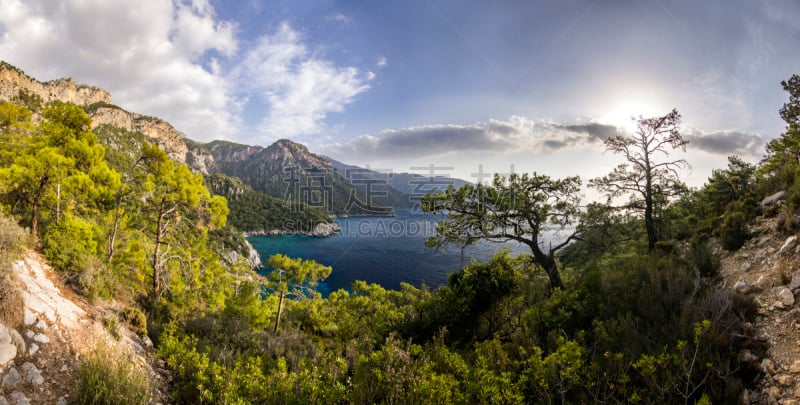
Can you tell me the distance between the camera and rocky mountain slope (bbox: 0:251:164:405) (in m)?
3.19

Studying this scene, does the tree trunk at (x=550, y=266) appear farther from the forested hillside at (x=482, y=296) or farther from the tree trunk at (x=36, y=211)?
the tree trunk at (x=36, y=211)

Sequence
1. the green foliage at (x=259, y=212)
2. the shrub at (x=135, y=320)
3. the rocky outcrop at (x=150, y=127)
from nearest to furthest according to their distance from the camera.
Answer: the shrub at (x=135, y=320), the green foliage at (x=259, y=212), the rocky outcrop at (x=150, y=127)

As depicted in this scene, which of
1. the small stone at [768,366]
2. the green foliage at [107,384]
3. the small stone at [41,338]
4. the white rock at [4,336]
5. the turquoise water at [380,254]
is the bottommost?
the turquoise water at [380,254]

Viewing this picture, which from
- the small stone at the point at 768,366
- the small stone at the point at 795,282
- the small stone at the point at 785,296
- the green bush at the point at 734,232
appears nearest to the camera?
the small stone at the point at 768,366

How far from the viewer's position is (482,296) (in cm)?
760

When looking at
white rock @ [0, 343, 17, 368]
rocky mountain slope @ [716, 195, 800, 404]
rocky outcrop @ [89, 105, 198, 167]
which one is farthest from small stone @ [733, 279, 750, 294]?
rocky outcrop @ [89, 105, 198, 167]

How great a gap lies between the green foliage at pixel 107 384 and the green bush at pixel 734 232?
1057cm

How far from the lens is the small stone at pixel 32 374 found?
3.25m

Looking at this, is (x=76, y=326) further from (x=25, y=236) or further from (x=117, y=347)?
(x=25, y=236)

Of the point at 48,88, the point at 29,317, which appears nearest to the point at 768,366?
the point at 29,317

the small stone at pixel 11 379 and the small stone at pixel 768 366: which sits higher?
the small stone at pixel 768 366

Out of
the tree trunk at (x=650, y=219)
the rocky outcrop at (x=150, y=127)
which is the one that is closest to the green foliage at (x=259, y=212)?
the rocky outcrop at (x=150, y=127)

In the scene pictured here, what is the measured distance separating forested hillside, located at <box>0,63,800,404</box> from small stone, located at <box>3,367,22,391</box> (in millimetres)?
672

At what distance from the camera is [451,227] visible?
31.2 ft
